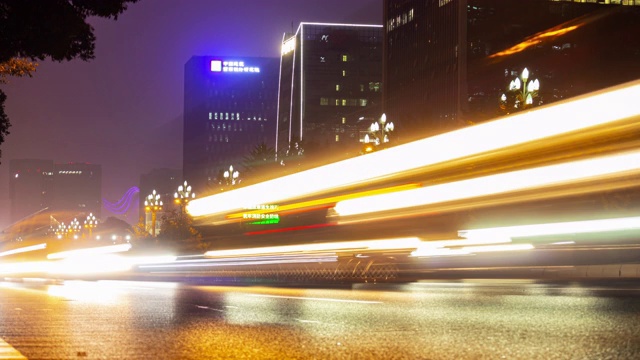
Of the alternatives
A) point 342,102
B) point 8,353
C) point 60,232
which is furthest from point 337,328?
point 342,102

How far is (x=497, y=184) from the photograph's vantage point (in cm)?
1548

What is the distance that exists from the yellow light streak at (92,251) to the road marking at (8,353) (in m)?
31.9

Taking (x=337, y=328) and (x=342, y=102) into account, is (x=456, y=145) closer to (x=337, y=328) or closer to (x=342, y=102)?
(x=337, y=328)

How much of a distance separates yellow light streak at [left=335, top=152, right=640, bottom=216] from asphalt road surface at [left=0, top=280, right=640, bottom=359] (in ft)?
6.26

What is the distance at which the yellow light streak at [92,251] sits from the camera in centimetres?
4016

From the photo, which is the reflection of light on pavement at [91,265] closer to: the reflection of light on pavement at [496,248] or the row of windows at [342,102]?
the reflection of light on pavement at [496,248]

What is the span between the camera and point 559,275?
18.8 meters

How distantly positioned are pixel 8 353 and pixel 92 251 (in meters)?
34.9

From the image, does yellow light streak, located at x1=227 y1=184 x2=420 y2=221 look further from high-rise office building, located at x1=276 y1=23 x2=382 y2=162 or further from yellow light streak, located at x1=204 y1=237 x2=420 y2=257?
high-rise office building, located at x1=276 y1=23 x2=382 y2=162

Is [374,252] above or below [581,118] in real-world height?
below

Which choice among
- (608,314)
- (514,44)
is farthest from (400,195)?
(514,44)

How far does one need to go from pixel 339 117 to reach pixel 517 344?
16763 centimetres

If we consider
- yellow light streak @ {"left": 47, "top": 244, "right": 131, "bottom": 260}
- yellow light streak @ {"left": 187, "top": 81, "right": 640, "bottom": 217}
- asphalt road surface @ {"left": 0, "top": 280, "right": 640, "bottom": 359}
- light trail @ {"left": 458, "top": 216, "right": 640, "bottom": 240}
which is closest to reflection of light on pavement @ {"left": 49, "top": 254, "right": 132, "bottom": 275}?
yellow light streak @ {"left": 47, "top": 244, "right": 131, "bottom": 260}

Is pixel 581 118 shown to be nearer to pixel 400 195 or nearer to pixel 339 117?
pixel 400 195
